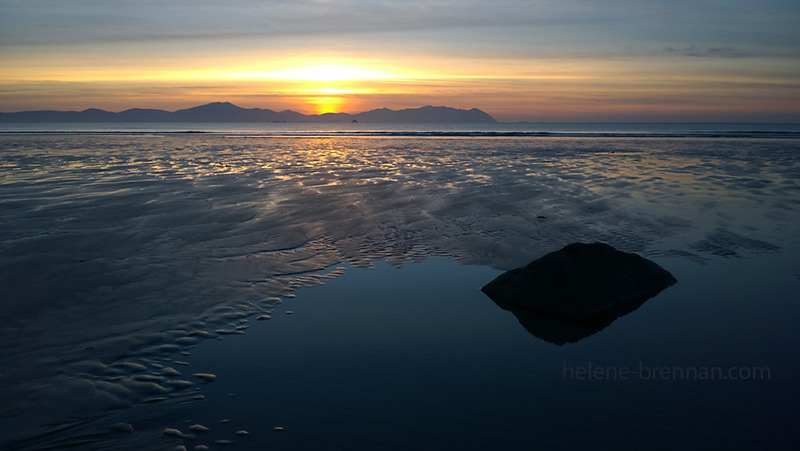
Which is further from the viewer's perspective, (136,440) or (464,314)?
(464,314)

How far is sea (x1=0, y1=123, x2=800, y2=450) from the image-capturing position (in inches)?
160

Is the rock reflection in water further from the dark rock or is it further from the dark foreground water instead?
the dark foreground water

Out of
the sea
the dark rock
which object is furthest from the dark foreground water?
the dark rock

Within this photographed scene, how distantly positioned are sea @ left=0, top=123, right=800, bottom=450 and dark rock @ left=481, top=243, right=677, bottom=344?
0.16 metres

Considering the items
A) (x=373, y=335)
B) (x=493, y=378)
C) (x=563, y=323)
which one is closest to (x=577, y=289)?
(x=563, y=323)

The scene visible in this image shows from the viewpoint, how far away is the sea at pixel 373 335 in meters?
4.05

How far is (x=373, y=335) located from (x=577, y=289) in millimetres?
2636

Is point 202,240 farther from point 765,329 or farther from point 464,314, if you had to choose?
point 765,329

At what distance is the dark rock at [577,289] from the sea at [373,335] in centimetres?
16

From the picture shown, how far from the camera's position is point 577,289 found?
6531mm

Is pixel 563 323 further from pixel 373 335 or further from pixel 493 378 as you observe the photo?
pixel 373 335

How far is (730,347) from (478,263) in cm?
388

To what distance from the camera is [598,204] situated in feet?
45.1

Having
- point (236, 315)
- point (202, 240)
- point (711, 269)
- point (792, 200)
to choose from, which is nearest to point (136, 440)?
point (236, 315)
